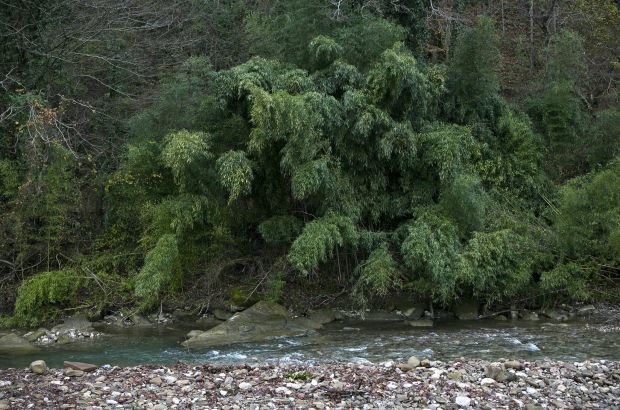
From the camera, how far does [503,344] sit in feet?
34.4

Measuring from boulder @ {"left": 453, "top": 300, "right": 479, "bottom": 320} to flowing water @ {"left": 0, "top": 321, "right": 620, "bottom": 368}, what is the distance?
39 cm

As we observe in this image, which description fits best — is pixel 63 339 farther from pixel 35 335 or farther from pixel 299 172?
pixel 299 172

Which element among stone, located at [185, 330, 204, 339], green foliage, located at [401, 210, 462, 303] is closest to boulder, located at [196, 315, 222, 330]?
stone, located at [185, 330, 204, 339]

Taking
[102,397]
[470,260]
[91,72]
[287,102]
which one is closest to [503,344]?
[470,260]

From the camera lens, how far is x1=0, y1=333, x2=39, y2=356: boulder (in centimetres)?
1093

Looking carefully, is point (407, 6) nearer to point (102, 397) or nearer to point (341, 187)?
point (341, 187)

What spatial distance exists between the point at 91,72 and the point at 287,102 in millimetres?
6519

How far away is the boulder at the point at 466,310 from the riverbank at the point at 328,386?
3959 mm

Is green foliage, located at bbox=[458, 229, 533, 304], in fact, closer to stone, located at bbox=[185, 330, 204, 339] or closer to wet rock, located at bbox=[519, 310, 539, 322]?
wet rock, located at bbox=[519, 310, 539, 322]

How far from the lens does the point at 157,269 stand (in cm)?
1229

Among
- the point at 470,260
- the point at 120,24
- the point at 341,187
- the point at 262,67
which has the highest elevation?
the point at 120,24

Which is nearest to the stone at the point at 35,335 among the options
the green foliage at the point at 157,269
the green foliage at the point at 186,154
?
the green foliage at the point at 157,269

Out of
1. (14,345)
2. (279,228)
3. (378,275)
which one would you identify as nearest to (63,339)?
(14,345)

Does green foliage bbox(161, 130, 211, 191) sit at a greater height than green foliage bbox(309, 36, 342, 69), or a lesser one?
lesser
